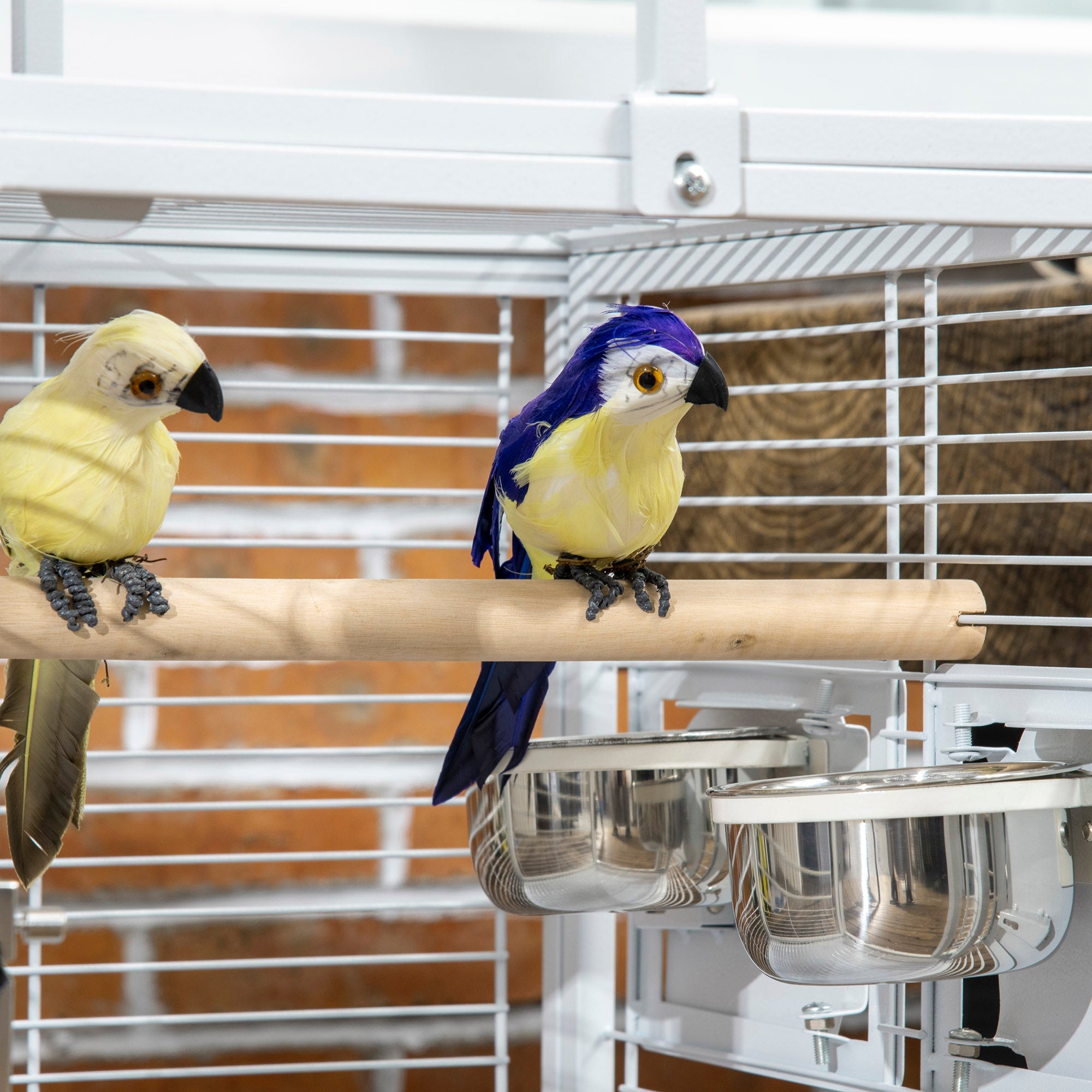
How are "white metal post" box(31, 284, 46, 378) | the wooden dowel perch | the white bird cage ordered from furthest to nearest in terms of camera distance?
1. "white metal post" box(31, 284, 46, 378)
2. the wooden dowel perch
3. the white bird cage

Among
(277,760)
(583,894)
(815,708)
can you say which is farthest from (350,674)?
(815,708)

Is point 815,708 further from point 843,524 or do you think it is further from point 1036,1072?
point 1036,1072

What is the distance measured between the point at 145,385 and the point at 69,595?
0.16 meters

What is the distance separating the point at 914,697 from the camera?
3.41ft

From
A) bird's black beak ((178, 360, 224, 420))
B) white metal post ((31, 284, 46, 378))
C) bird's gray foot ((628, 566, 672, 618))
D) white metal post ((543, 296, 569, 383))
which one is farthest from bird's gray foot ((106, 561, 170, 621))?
white metal post ((543, 296, 569, 383))

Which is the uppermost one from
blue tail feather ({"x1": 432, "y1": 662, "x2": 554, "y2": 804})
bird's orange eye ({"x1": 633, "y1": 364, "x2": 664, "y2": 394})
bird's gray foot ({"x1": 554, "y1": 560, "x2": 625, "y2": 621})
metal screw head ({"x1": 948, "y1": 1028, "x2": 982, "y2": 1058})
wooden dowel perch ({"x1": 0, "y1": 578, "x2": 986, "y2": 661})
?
bird's orange eye ({"x1": 633, "y1": 364, "x2": 664, "y2": 394})

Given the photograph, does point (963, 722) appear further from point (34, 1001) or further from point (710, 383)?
point (34, 1001)

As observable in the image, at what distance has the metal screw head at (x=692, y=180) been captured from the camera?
55 centimetres

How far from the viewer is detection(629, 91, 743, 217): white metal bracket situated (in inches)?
21.7

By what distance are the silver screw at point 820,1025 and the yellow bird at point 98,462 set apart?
65 cm

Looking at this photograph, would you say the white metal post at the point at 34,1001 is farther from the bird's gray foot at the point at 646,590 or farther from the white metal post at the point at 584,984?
the bird's gray foot at the point at 646,590

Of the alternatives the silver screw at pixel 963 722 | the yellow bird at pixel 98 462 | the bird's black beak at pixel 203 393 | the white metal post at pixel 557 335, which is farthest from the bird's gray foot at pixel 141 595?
the silver screw at pixel 963 722

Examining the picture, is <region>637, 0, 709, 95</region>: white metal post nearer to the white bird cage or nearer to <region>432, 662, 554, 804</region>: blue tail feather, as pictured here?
the white bird cage

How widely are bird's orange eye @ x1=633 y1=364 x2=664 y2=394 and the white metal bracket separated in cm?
26
